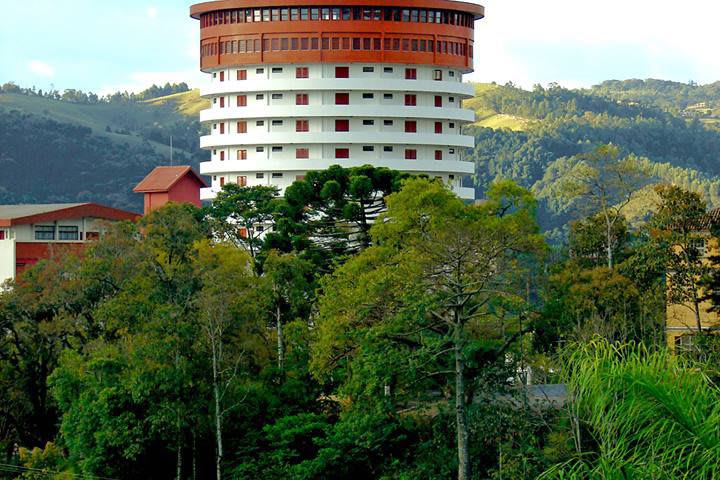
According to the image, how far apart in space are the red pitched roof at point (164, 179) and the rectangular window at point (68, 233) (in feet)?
29.8

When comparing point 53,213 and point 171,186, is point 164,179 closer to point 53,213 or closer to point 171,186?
point 171,186

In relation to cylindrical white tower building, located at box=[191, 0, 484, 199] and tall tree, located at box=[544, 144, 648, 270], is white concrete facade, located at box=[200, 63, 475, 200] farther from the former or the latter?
tall tree, located at box=[544, 144, 648, 270]

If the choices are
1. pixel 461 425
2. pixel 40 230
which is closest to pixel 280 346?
pixel 461 425

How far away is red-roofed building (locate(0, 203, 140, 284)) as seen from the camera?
8006cm

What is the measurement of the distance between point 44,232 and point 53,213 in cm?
126

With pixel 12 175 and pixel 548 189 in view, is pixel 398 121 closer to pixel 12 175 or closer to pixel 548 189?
pixel 548 189

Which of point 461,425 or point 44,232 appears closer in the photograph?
point 461,425

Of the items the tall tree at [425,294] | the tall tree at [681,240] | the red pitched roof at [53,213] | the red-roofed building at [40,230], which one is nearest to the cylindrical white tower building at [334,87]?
the red pitched roof at [53,213]

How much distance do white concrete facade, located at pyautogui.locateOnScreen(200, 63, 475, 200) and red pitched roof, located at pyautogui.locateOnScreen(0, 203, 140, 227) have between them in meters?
8.09

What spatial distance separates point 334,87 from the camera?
3452 inches

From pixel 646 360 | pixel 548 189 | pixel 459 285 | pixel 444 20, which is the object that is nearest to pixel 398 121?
pixel 444 20

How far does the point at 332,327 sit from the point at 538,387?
8.85 metres

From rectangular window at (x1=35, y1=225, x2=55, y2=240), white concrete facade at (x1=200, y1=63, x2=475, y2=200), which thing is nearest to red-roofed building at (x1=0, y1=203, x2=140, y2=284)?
rectangular window at (x1=35, y1=225, x2=55, y2=240)

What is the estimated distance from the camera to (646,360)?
1320cm
